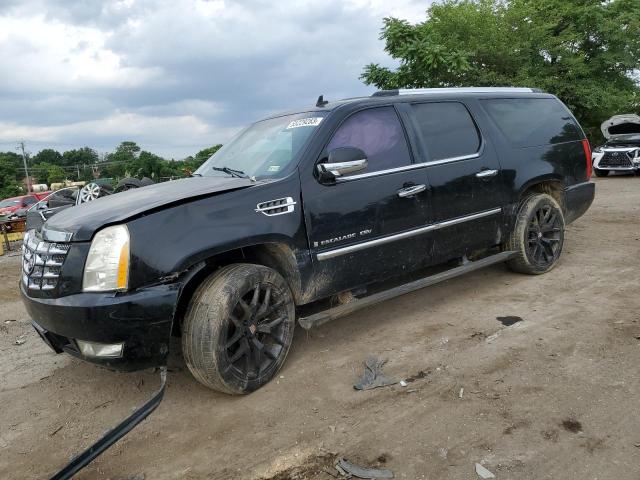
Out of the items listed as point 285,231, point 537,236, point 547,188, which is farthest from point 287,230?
point 547,188

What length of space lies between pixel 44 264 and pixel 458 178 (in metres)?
3.10

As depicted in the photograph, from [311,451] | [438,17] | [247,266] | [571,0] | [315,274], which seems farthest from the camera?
[571,0]

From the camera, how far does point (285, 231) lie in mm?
3229

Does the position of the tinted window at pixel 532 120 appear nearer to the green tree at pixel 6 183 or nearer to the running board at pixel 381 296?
the running board at pixel 381 296

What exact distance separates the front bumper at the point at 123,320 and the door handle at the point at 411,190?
182 cm

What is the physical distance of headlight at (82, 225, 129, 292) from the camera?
2.68m

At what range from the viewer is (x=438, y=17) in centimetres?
2327

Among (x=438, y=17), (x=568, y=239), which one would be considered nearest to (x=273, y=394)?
(x=568, y=239)

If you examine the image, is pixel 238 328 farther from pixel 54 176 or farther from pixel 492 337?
pixel 54 176

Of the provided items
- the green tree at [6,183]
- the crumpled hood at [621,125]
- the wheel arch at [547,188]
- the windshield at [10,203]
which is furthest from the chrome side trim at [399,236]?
the green tree at [6,183]

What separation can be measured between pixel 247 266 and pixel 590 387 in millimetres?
2157

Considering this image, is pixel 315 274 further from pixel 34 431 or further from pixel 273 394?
pixel 34 431

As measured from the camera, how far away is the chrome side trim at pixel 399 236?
3.45 metres

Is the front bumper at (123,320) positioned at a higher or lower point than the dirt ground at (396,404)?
higher
